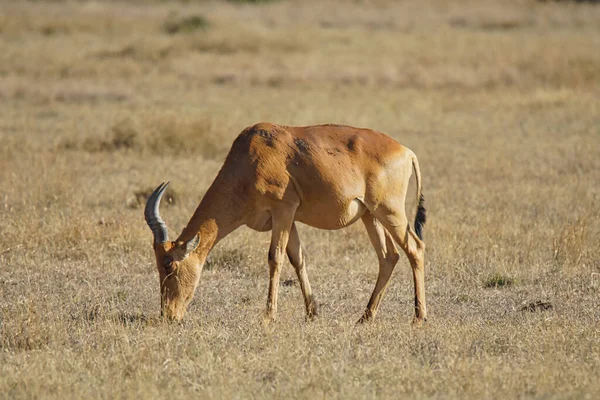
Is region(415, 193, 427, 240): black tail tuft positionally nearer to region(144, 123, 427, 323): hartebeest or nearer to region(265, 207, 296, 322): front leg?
region(144, 123, 427, 323): hartebeest

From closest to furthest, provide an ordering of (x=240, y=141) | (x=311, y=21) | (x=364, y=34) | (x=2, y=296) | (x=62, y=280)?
(x=240, y=141)
(x=2, y=296)
(x=62, y=280)
(x=364, y=34)
(x=311, y=21)

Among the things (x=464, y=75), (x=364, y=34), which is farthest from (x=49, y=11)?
(x=464, y=75)

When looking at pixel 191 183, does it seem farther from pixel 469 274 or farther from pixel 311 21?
pixel 311 21

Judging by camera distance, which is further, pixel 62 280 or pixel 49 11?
pixel 49 11

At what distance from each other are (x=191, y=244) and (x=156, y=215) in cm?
36

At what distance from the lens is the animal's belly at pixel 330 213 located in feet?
25.3

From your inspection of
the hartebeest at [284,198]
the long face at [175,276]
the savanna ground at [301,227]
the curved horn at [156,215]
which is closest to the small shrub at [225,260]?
the savanna ground at [301,227]

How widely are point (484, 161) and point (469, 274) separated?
18.6 ft

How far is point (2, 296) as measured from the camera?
864 centimetres

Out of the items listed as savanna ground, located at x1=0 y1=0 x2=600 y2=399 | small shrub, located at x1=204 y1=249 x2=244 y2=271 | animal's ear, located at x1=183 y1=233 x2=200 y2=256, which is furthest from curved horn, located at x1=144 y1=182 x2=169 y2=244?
Answer: small shrub, located at x1=204 y1=249 x2=244 y2=271

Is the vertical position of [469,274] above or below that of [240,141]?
below

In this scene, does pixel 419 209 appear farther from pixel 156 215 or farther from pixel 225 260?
pixel 225 260

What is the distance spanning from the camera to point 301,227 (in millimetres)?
11367

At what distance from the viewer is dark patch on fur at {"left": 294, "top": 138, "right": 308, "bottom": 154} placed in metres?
7.75
